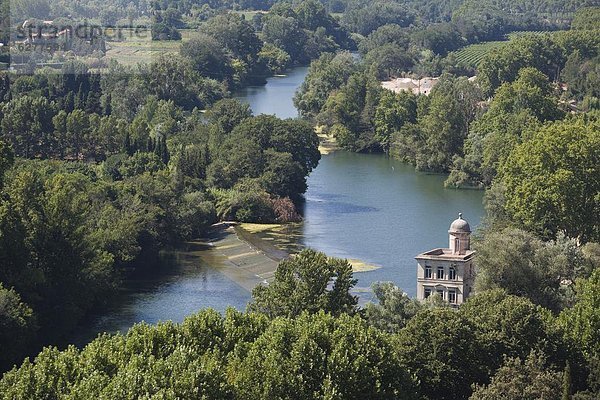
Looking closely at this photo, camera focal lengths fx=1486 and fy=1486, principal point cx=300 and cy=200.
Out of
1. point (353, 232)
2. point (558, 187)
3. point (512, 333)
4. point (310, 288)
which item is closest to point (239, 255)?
point (353, 232)

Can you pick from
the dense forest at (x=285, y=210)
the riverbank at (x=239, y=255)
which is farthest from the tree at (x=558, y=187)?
the riverbank at (x=239, y=255)

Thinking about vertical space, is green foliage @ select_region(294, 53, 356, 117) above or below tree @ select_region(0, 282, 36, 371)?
above

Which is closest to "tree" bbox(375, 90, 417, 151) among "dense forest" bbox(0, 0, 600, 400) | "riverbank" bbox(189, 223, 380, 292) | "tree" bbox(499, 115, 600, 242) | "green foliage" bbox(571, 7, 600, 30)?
"dense forest" bbox(0, 0, 600, 400)

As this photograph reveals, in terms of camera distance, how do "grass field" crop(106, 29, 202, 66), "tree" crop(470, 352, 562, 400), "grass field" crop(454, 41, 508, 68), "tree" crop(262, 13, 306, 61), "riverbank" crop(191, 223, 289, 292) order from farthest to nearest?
"tree" crop(262, 13, 306, 61) → "grass field" crop(454, 41, 508, 68) → "grass field" crop(106, 29, 202, 66) → "riverbank" crop(191, 223, 289, 292) → "tree" crop(470, 352, 562, 400)

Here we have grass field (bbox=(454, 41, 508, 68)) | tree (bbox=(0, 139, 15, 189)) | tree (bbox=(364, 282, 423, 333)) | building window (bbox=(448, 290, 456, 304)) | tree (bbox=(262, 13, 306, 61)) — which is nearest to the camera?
tree (bbox=(364, 282, 423, 333))

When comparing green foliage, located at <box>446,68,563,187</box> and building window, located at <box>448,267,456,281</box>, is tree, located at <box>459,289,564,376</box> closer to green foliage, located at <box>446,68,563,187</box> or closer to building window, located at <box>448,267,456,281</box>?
building window, located at <box>448,267,456,281</box>
